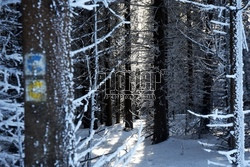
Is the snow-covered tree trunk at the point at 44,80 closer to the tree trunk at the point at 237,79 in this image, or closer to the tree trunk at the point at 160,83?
the tree trunk at the point at 237,79

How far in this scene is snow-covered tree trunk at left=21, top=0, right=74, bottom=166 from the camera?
238 centimetres

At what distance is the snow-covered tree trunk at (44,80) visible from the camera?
2377 mm

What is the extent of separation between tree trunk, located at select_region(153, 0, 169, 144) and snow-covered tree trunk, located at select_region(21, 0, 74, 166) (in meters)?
11.3

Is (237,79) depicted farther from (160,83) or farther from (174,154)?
(160,83)

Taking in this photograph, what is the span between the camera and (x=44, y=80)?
7.80ft

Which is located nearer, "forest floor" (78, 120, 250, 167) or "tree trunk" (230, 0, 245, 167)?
"tree trunk" (230, 0, 245, 167)

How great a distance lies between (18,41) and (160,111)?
9112 millimetres

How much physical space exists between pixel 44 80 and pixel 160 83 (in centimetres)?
1161

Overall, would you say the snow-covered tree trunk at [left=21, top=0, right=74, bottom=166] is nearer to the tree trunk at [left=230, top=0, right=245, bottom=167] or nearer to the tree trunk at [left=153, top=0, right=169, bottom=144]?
the tree trunk at [left=230, top=0, right=245, bottom=167]

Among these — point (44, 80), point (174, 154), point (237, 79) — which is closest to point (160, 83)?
point (174, 154)

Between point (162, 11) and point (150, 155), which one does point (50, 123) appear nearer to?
point (150, 155)

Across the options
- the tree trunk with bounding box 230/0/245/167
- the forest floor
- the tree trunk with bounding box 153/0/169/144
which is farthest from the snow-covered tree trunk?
the tree trunk with bounding box 153/0/169/144

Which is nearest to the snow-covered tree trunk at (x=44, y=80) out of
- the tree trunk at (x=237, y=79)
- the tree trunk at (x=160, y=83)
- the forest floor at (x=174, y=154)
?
the tree trunk at (x=237, y=79)

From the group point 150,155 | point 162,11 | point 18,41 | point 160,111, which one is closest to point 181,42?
point 162,11
